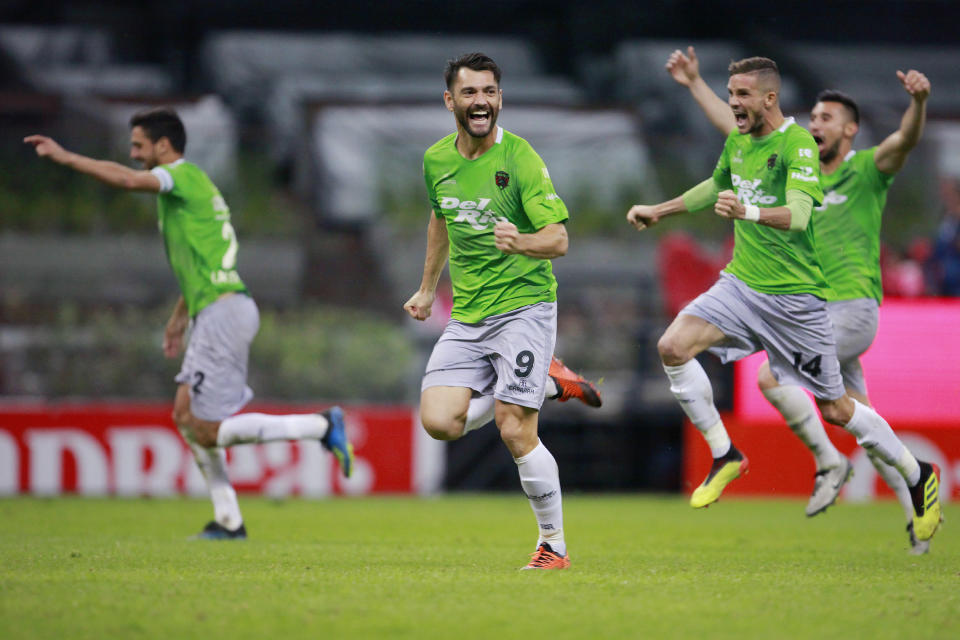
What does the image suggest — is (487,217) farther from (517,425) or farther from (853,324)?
(853,324)

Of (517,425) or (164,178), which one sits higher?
(164,178)

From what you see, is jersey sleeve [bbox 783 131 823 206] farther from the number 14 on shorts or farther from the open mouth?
the open mouth

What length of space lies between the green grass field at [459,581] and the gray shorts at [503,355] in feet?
2.90

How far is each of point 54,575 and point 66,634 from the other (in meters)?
1.51

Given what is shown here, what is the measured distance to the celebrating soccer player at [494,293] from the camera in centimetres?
621

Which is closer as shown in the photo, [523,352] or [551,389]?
[523,352]

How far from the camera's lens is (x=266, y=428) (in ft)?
27.8

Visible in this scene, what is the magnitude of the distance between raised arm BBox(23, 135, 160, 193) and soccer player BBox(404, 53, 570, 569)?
1977 millimetres

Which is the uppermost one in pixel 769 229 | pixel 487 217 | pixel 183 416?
pixel 487 217

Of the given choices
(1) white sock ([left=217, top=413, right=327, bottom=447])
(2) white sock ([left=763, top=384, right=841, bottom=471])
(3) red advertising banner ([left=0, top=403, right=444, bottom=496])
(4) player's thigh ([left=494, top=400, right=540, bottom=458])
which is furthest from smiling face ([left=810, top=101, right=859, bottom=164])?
(3) red advertising banner ([left=0, top=403, right=444, bottom=496])

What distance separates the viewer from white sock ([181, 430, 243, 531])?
27.2ft

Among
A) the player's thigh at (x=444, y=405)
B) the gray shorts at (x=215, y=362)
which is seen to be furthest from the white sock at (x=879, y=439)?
the gray shorts at (x=215, y=362)

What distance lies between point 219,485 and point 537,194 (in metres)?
3.37

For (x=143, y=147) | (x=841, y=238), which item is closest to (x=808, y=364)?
(x=841, y=238)
